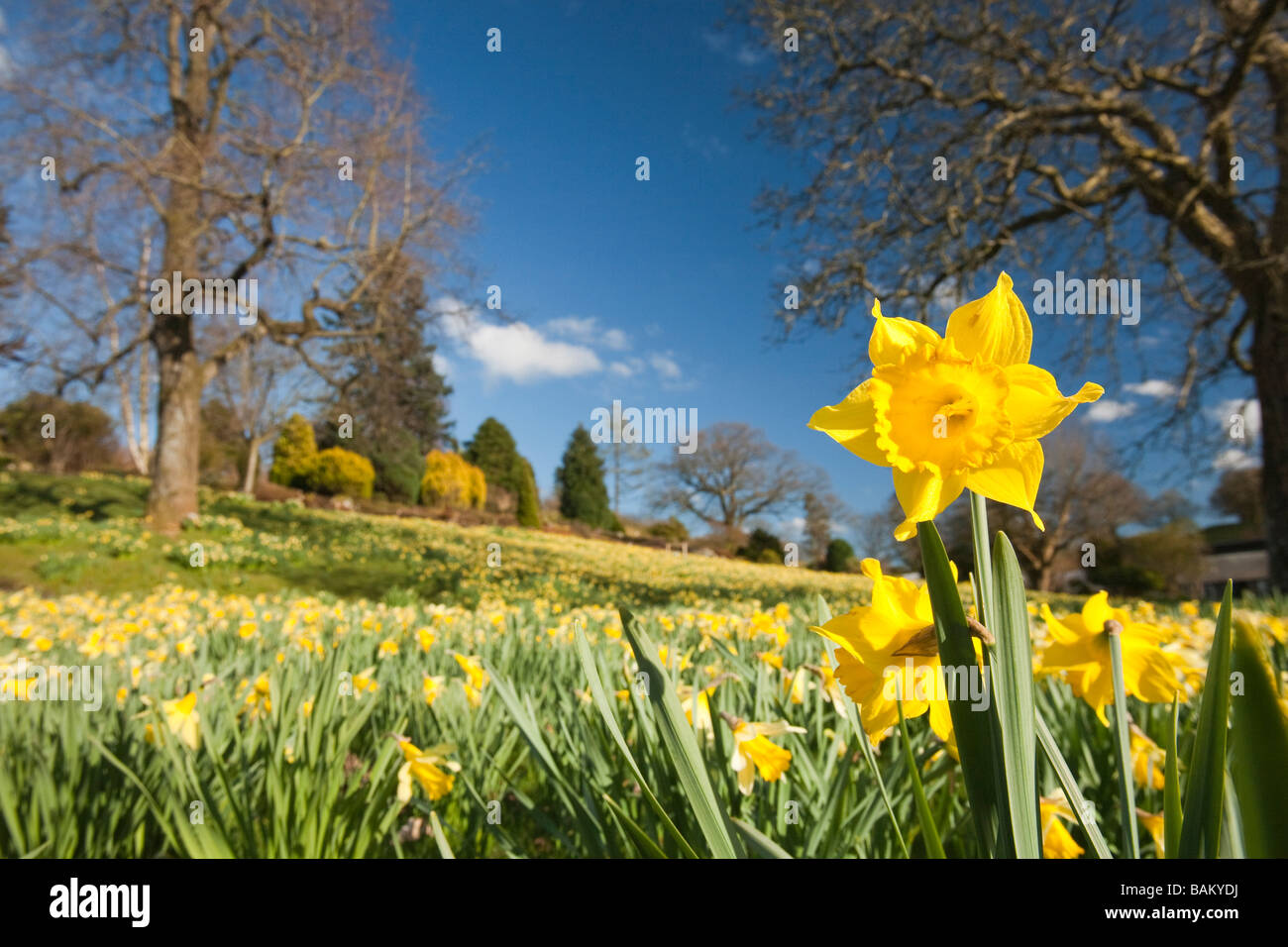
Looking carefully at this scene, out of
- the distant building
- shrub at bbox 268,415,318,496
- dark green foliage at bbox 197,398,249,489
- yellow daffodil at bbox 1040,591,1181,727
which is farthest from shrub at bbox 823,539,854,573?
yellow daffodil at bbox 1040,591,1181,727

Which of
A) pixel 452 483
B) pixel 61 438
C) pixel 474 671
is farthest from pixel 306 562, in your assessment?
pixel 61 438

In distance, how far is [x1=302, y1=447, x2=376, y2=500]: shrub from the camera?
51.1 ft

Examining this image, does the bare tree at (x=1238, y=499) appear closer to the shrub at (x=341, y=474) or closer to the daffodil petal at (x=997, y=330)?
the daffodil petal at (x=997, y=330)

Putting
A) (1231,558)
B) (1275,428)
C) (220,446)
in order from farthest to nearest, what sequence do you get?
(220,446) < (1231,558) < (1275,428)

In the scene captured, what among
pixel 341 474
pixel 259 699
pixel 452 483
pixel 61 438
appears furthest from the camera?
pixel 341 474

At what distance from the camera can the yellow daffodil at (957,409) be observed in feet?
1.42

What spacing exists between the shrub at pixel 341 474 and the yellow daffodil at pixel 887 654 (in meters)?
16.0

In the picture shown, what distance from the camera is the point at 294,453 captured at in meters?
17.4

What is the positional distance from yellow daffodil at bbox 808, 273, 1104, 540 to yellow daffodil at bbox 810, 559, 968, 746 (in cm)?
11

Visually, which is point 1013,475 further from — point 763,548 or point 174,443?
point 763,548

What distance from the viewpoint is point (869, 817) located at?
907 millimetres

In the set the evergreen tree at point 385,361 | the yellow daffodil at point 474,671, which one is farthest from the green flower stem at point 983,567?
the evergreen tree at point 385,361

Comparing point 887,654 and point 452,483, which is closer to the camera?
point 887,654

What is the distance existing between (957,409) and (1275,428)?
25.8 ft
